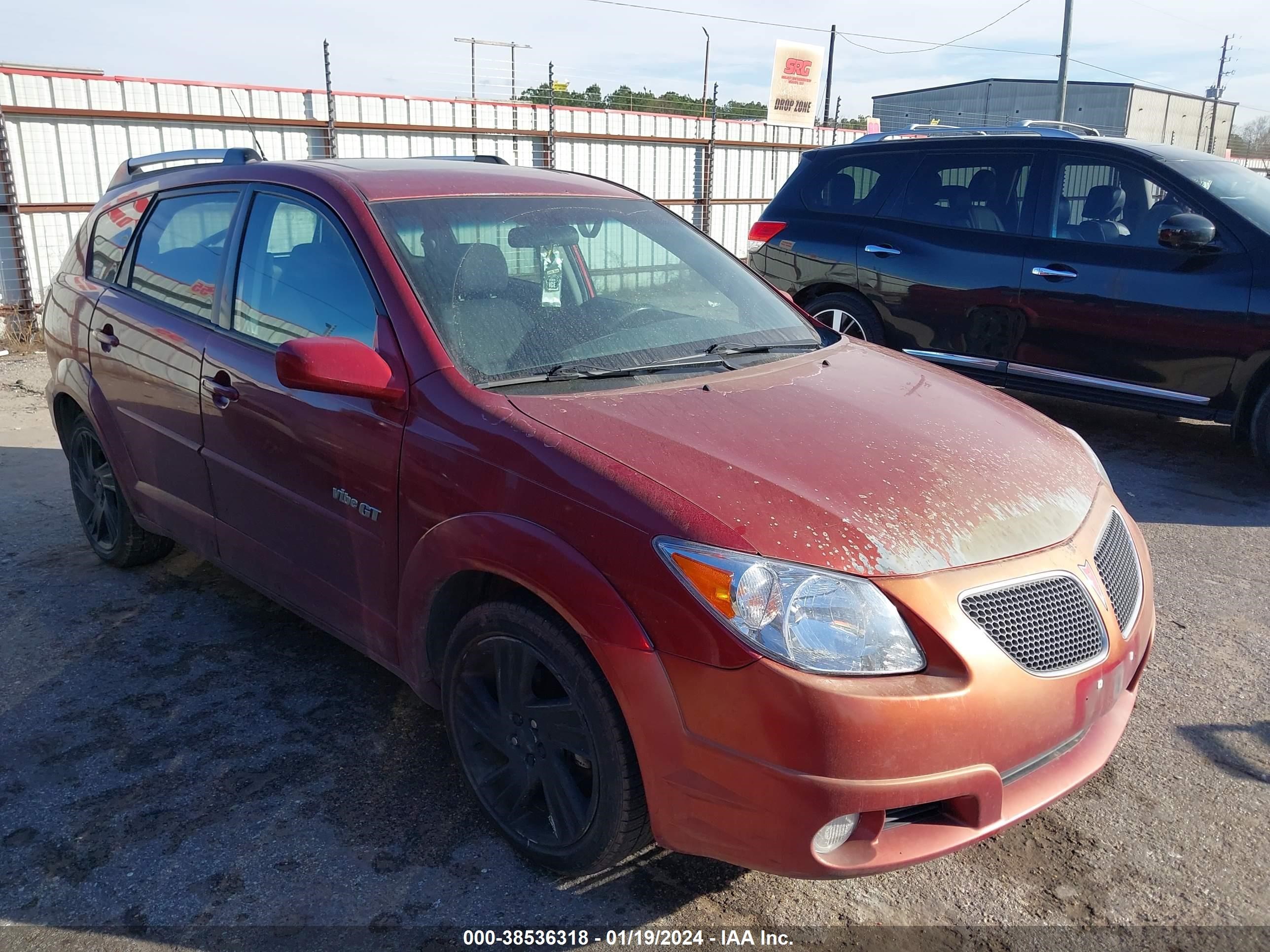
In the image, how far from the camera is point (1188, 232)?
5547 mm

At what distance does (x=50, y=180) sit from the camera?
980cm

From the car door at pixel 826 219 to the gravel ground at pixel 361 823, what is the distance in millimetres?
3570

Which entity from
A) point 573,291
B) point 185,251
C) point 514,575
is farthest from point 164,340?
point 514,575

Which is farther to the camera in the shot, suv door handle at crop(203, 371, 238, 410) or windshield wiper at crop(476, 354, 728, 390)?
suv door handle at crop(203, 371, 238, 410)

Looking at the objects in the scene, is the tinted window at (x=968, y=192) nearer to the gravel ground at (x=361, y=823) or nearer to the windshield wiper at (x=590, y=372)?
the gravel ground at (x=361, y=823)

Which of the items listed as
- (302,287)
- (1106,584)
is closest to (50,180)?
(302,287)

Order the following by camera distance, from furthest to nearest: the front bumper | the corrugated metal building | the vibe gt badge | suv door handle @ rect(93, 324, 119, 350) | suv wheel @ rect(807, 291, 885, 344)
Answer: the corrugated metal building → suv wheel @ rect(807, 291, 885, 344) → suv door handle @ rect(93, 324, 119, 350) → the vibe gt badge → the front bumper

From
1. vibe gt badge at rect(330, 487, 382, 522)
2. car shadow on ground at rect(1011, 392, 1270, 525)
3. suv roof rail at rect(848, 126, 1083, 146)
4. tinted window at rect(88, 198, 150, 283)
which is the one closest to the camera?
vibe gt badge at rect(330, 487, 382, 522)

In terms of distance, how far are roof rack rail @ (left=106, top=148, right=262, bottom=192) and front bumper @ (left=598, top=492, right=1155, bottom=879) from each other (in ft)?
8.97

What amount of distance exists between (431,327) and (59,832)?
1695mm

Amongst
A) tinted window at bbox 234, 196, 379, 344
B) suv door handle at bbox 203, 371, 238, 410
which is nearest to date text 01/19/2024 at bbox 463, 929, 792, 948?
tinted window at bbox 234, 196, 379, 344

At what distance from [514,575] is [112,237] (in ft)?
9.81

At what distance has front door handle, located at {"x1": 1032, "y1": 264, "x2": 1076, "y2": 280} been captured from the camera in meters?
6.05

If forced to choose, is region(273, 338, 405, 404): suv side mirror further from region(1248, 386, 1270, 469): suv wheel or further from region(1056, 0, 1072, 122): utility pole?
region(1056, 0, 1072, 122): utility pole
